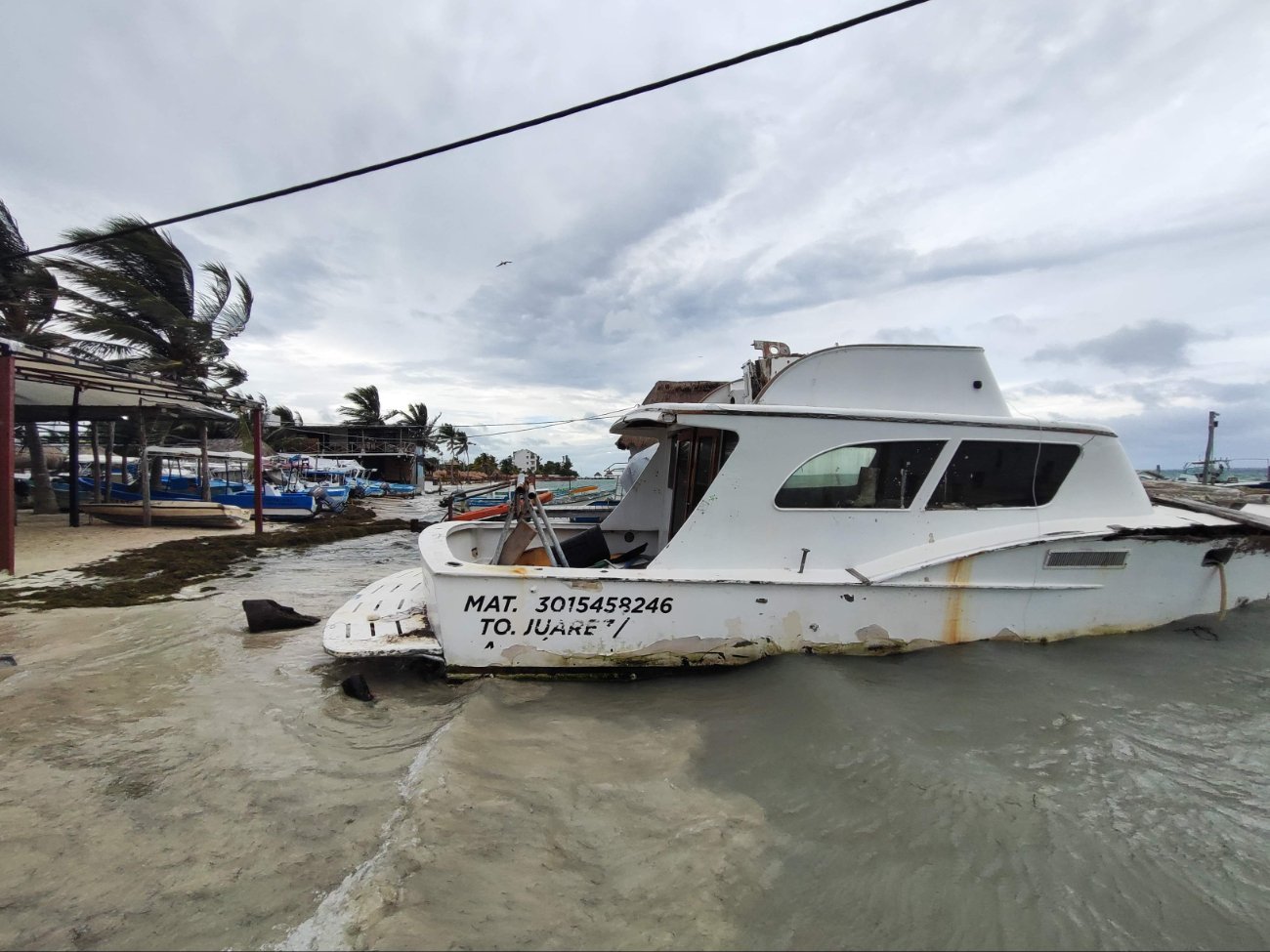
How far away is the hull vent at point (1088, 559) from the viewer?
16.3 ft

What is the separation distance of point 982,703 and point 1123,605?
2.24m

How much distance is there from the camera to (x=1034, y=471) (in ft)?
17.4

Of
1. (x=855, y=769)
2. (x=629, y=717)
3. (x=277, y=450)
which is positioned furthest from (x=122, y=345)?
(x=277, y=450)

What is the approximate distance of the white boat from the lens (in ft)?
14.3

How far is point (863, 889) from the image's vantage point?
7.89 feet

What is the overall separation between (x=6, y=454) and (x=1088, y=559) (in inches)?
482

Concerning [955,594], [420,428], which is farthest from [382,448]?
[955,594]

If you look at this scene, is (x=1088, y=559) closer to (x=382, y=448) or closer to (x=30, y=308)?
(x=30, y=308)

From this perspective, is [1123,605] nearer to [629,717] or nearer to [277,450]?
[629,717]

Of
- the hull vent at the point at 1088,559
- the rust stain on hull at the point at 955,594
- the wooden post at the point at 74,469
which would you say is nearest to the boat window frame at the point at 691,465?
the rust stain on hull at the point at 955,594

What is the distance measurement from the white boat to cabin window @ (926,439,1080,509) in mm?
18

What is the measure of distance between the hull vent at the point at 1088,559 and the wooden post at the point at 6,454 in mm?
11794

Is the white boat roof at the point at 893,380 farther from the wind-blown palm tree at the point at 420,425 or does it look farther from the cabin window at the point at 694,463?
the wind-blown palm tree at the point at 420,425

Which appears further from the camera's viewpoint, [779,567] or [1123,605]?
[1123,605]
